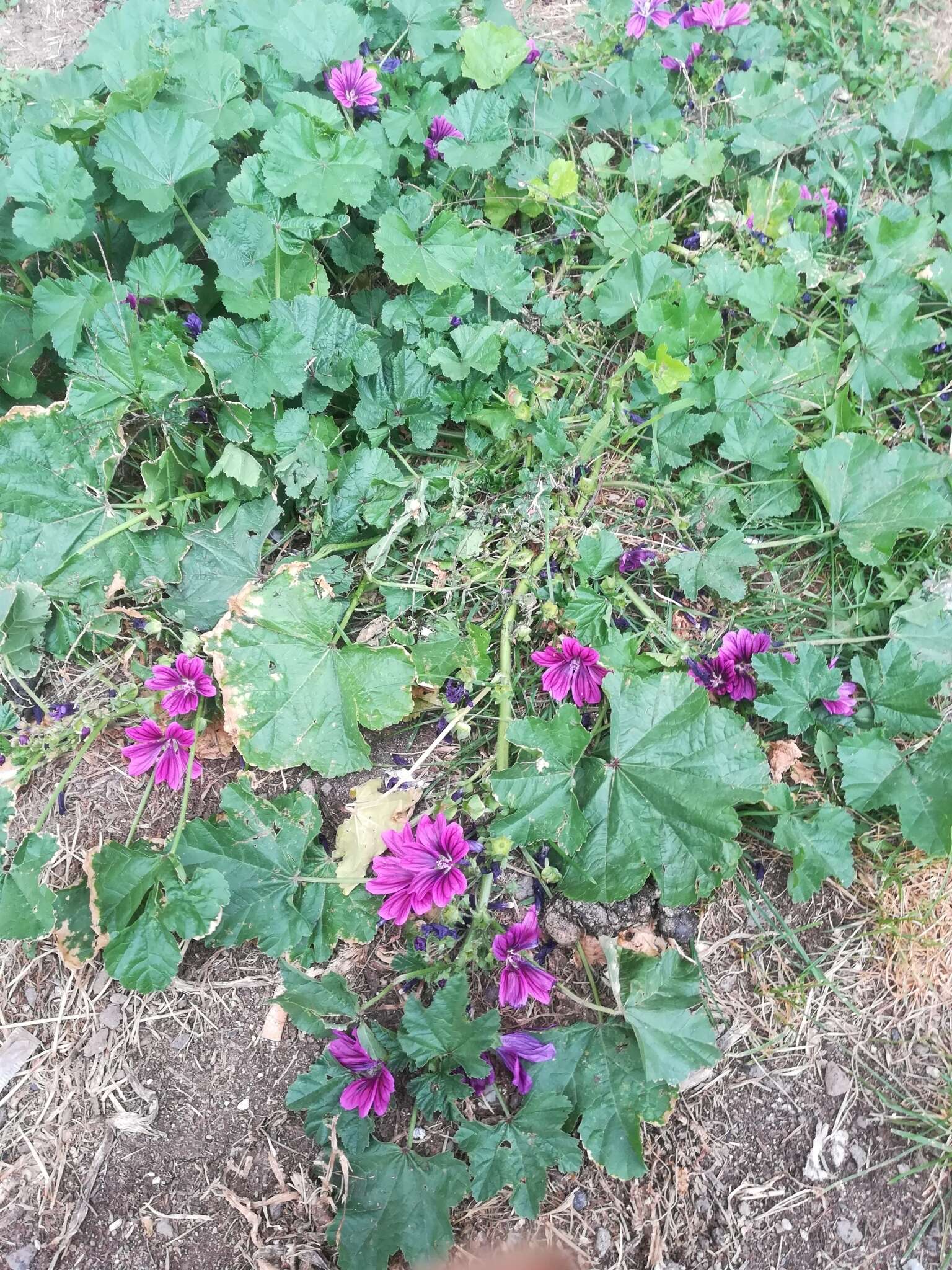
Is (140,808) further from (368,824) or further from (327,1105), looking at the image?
(327,1105)

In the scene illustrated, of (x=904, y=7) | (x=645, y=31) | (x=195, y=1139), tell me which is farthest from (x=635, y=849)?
(x=904, y=7)

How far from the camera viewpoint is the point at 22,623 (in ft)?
7.32

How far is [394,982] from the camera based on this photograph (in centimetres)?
190

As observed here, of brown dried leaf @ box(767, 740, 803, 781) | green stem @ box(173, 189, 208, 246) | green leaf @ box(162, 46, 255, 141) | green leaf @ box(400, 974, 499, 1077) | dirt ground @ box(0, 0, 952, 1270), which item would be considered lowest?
dirt ground @ box(0, 0, 952, 1270)

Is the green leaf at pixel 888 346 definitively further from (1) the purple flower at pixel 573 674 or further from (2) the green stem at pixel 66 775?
(2) the green stem at pixel 66 775

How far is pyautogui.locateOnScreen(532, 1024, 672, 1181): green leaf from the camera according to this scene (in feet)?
5.83

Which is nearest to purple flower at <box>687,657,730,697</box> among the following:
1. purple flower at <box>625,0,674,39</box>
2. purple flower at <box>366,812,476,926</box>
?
purple flower at <box>366,812,476,926</box>

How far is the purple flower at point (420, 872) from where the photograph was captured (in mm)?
1826

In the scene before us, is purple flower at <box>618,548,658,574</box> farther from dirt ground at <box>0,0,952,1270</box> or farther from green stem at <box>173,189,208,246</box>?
green stem at <box>173,189,208,246</box>

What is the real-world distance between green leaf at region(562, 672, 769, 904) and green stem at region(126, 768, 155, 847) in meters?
1.07

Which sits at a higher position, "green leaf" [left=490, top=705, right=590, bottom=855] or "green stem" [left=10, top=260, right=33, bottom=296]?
"green stem" [left=10, top=260, right=33, bottom=296]

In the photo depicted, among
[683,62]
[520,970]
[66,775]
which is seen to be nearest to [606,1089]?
[520,970]

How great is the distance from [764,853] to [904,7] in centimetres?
362

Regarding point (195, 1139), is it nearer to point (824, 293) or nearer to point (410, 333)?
point (410, 333)
